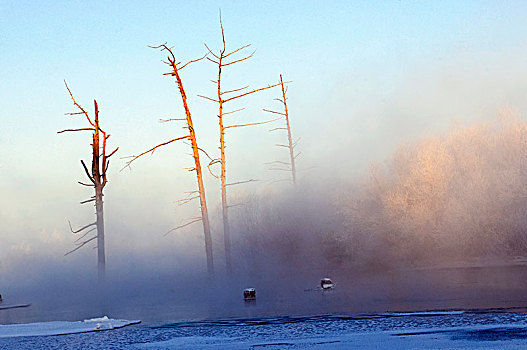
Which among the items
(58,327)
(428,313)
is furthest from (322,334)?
(58,327)

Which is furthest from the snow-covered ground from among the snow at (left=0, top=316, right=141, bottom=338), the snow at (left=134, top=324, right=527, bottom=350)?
the snow at (left=0, top=316, right=141, bottom=338)

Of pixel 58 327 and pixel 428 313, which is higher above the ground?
pixel 58 327

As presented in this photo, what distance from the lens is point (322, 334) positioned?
10734mm

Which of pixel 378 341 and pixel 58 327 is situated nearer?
pixel 378 341

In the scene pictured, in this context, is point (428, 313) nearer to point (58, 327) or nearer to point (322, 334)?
point (322, 334)

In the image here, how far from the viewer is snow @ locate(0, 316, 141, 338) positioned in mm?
13719

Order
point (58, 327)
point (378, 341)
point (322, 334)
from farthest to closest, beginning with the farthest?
point (58, 327) < point (322, 334) < point (378, 341)

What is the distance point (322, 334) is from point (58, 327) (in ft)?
24.0

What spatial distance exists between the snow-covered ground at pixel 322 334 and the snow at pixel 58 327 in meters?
0.16

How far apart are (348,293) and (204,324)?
7.61 meters

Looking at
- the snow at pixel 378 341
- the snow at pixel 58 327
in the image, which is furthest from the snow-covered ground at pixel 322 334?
the snow at pixel 58 327

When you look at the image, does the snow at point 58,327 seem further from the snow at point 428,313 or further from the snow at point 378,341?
the snow at point 428,313

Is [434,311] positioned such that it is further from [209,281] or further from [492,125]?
[492,125]

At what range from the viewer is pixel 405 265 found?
3550cm
